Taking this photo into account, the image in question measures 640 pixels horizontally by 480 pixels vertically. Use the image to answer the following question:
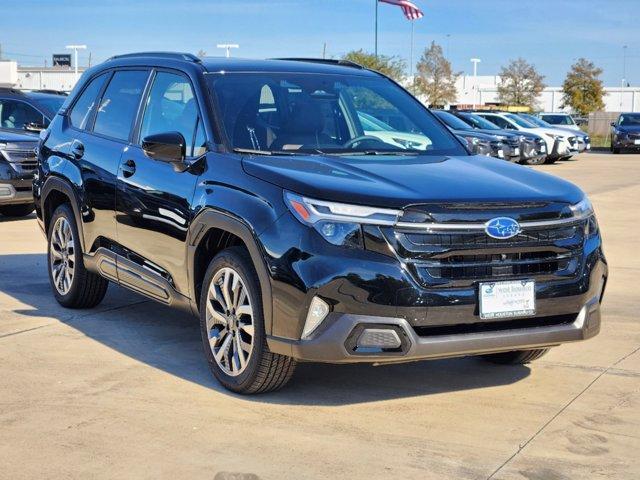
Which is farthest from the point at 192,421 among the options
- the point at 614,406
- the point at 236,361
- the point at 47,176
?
the point at 47,176

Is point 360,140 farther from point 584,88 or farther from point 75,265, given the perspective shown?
point 584,88

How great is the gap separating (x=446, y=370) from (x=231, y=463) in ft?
6.49

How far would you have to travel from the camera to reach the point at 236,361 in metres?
5.56

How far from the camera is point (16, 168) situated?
13.3m

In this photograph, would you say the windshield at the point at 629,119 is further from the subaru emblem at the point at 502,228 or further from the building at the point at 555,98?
Answer: the building at the point at 555,98

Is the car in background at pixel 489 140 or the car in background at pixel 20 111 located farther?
the car in background at pixel 489 140

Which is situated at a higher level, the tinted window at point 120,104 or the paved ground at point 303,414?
the tinted window at point 120,104

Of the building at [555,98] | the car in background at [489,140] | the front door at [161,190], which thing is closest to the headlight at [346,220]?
the front door at [161,190]

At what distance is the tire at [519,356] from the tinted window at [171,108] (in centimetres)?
217

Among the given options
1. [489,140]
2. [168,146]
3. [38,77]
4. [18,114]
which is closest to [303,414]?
[168,146]

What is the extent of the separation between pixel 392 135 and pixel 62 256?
281 centimetres

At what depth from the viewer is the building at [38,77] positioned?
81188mm

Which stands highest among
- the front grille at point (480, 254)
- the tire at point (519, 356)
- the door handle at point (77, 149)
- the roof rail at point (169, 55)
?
the roof rail at point (169, 55)

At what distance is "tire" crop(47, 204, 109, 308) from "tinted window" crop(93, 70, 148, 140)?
0.76 m
